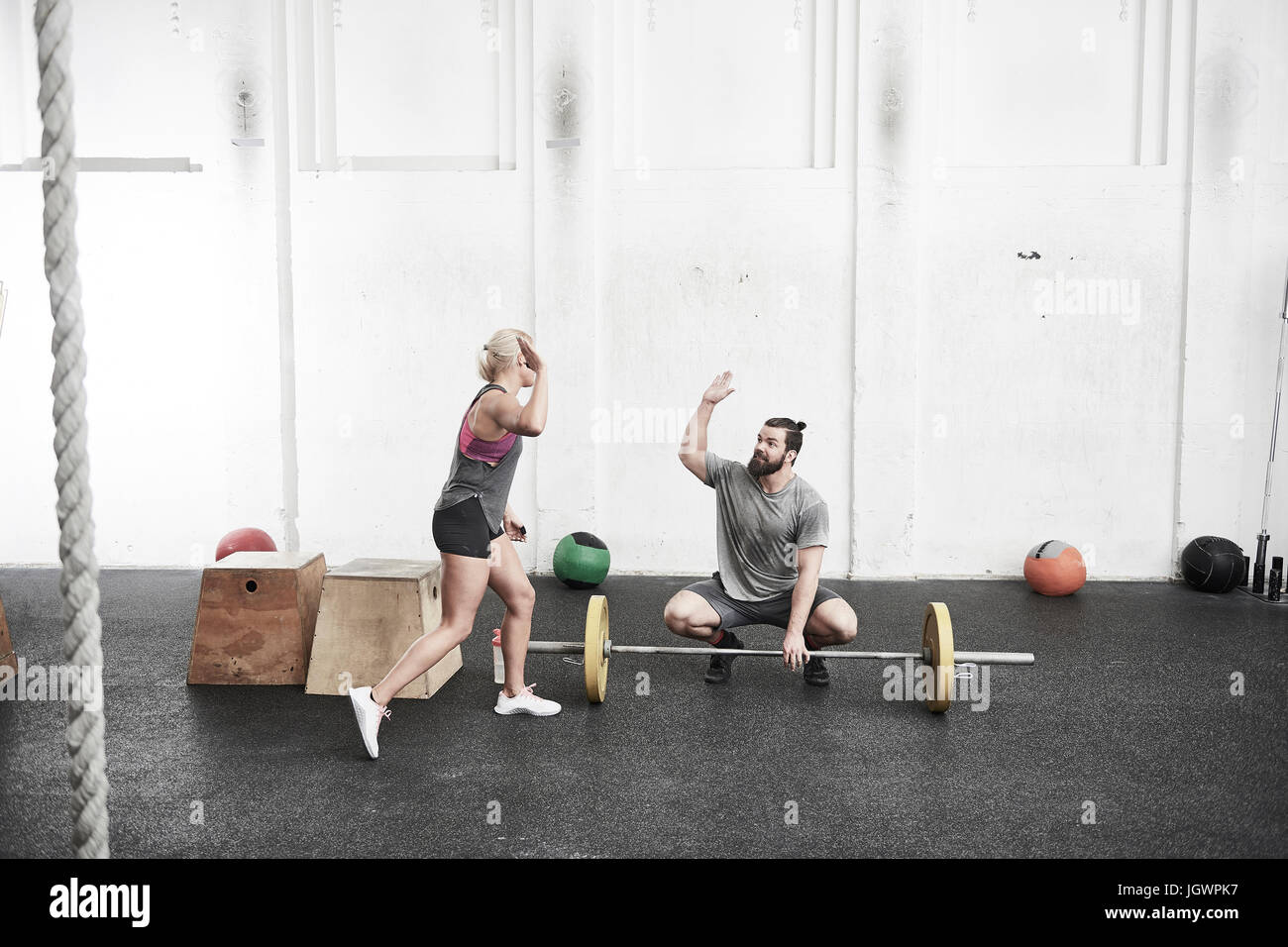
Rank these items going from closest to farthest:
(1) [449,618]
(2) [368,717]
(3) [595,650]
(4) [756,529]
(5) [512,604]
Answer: (2) [368,717]
(1) [449,618]
(5) [512,604]
(3) [595,650]
(4) [756,529]

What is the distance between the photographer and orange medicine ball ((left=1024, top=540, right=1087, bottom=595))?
19.0 feet

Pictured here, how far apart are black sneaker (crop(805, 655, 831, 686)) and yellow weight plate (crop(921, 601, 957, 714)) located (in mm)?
481

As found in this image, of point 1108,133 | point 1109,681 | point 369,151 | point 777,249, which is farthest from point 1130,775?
point 369,151

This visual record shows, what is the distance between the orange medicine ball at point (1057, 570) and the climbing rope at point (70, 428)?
5.42 metres

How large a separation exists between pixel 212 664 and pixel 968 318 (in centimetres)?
456

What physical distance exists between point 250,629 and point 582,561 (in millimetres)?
2186

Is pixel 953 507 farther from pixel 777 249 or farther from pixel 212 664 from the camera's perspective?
pixel 212 664

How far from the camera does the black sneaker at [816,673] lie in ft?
13.4

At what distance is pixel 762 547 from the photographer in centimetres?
393

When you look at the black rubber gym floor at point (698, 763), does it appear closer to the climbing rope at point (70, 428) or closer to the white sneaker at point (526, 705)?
the white sneaker at point (526, 705)

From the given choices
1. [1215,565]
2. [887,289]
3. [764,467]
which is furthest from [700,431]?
[1215,565]

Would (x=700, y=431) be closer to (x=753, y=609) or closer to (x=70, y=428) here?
(x=753, y=609)
